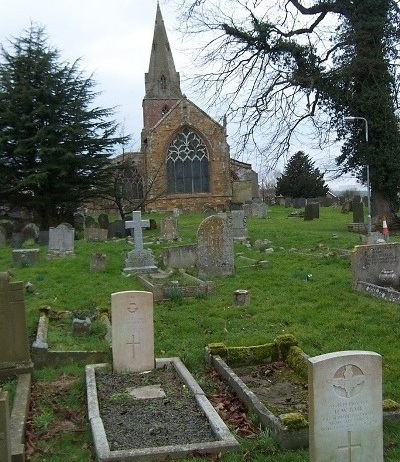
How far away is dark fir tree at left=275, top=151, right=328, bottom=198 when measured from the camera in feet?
165

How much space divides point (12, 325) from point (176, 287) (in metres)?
4.66

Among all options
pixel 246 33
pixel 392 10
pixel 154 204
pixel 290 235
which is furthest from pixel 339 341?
pixel 154 204

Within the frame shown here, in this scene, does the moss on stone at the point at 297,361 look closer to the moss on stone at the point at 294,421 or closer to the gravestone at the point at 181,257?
the moss on stone at the point at 294,421

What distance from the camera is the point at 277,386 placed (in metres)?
6.74

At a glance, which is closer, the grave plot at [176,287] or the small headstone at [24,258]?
the grave plot at [176,287]

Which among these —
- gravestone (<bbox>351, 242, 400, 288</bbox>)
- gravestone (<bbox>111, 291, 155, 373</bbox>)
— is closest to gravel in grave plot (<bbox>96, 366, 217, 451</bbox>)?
gravestone (<bbox>111, 291, 155, 373</bbox>)

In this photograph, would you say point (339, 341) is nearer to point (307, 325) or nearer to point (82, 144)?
point (307, 325)

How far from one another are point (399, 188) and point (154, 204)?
20.9 metres

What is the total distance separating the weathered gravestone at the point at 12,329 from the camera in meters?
7.24

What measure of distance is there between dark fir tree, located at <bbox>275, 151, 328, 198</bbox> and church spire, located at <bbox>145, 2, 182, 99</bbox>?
12.0 m

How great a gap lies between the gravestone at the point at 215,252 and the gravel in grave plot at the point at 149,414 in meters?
6.56

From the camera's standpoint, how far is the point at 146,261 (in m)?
15.1

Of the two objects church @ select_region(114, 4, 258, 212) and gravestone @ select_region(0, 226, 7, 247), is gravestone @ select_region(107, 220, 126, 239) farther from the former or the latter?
church @ select_region(114, 4, 258, 212)

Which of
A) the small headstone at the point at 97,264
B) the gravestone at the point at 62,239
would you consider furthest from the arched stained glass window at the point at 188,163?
the small headstone at the point at 97,264
